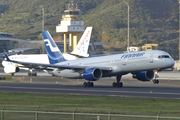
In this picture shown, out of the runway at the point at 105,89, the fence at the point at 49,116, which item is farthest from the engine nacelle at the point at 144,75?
the fence at the point at 49,116

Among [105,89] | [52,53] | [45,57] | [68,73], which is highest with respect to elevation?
[52,53]

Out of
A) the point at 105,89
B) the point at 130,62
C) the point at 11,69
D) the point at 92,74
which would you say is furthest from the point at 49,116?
the point at 11,69

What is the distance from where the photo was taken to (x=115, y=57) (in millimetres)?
46125

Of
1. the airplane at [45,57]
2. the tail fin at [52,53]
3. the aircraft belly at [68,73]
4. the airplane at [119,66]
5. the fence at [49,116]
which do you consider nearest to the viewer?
the fence at [49,116]

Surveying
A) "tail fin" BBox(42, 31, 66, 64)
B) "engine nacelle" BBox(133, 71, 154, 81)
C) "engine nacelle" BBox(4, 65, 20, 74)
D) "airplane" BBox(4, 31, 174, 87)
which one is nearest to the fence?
"airplane" BBox(4, 31, 174, 87)

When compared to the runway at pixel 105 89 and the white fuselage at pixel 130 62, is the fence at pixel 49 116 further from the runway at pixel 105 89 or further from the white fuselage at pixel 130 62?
the white fuselage at pixel 130 62

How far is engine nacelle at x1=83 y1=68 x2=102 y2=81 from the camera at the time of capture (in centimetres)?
4478

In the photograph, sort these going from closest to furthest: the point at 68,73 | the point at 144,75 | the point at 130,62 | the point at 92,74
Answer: the point at 130,62, the point at 92,74, the point at 144,75, the point at 68,73

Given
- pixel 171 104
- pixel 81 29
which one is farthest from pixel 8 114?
pixel 81 29

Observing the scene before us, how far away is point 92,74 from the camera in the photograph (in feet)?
146

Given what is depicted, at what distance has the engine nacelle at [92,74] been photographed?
44.8 metres

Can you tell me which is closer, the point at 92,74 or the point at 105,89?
the point at 105,89

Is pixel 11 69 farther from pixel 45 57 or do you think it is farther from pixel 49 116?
pixel 49 116

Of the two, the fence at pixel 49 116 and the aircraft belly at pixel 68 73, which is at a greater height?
the aircraft belly at pixel 68 73
